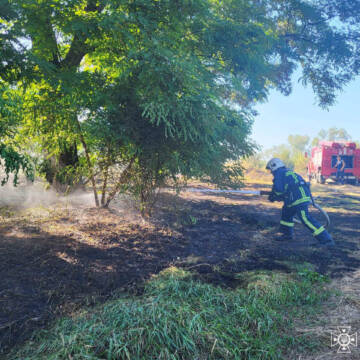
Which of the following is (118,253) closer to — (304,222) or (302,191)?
(304,222)

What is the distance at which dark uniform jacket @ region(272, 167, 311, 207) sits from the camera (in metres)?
6.02

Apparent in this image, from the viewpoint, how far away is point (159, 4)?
5.77m

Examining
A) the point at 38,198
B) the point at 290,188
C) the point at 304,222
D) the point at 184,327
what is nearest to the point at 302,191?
the point at 290,188

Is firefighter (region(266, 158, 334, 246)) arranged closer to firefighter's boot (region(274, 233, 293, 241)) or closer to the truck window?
firefighter's boot (region(274, 233, 293, 241))

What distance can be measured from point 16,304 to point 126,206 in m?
4.97

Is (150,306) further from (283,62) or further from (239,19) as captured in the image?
(283,62)

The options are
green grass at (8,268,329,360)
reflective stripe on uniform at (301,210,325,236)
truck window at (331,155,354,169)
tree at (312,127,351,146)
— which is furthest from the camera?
tree at (312,127,351,146)

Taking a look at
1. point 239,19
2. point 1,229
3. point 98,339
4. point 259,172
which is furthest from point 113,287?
point 259,172

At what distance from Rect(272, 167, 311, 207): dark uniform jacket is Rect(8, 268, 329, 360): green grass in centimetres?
268

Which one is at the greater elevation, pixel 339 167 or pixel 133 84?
pixel 133 84

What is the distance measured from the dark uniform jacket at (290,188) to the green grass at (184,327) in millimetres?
2682

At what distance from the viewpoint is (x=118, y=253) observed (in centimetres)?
498

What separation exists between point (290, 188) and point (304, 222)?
70cm

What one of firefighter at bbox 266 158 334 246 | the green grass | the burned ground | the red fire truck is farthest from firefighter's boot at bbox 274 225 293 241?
the red fire truck
